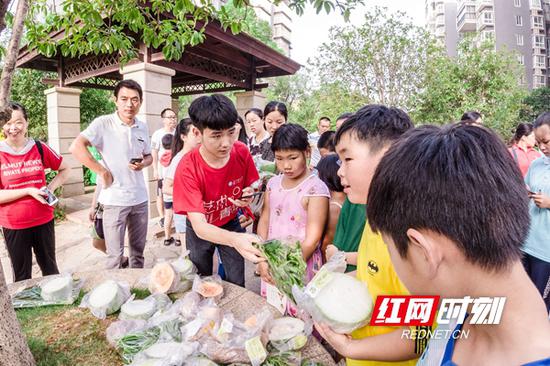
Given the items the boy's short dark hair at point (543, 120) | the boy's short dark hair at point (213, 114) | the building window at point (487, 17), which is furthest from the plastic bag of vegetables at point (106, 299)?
the building window at point (487, 17)

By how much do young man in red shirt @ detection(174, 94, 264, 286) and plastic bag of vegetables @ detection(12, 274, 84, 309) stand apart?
0.75 m

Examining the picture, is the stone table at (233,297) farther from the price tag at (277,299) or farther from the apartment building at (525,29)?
the apartment building at (525,29)

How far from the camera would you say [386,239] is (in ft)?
2.59

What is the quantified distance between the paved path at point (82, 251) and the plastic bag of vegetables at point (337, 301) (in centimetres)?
278

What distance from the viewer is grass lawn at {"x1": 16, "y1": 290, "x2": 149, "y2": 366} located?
1440 mm

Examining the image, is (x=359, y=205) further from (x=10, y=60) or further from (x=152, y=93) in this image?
(x=152, y=93)

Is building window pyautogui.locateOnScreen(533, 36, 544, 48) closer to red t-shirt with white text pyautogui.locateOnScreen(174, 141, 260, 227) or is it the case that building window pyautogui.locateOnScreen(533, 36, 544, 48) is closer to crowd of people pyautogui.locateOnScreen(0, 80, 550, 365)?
crowd of people pyautogui.locateOnScreen(0, 80, 550, 365)

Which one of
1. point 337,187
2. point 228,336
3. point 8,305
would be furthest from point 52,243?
point 337,187

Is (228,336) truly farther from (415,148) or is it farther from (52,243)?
(52,243)

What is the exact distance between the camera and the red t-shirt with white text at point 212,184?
212cm

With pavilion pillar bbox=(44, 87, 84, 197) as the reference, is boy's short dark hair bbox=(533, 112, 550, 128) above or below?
below

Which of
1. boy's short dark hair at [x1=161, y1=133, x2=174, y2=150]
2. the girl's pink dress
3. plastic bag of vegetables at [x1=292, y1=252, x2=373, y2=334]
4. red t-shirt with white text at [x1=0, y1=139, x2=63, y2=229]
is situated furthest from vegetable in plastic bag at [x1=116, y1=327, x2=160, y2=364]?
boy's short dark hair at [x1=161, y1=133, x2=174, y2=150]

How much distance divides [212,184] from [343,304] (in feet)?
4.86

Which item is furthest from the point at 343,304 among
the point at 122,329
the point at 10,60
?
the point at 10,60
